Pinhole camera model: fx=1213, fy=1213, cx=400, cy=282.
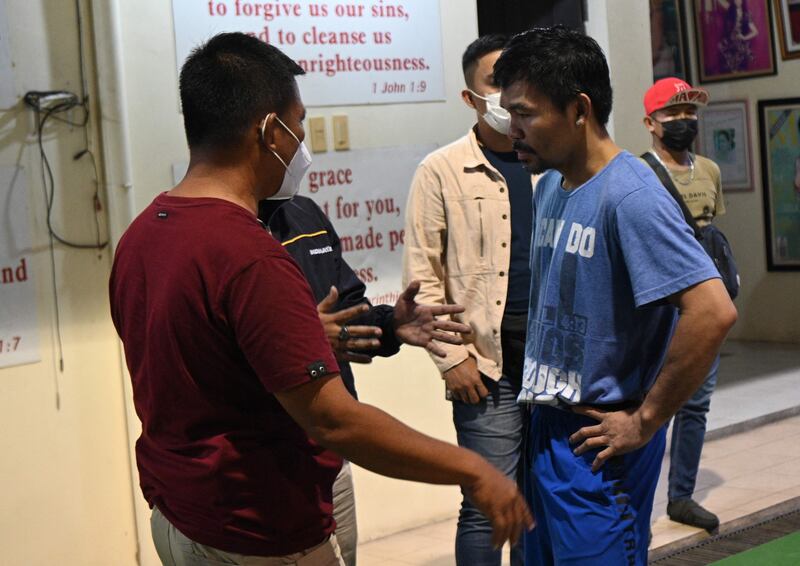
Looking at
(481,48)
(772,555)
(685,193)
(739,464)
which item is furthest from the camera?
(739,464)

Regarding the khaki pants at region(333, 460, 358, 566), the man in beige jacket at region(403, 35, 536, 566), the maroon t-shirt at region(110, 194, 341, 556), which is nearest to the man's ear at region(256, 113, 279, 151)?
the maroon t-shirt at region(110, 194, 341, 556)

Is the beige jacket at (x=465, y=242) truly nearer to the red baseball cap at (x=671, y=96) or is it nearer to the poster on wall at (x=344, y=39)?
the poster on wall at (x=344, y=39)

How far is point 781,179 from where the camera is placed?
36.6 ft

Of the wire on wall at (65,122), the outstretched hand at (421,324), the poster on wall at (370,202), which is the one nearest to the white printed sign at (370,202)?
the poster on wall at (370,202)

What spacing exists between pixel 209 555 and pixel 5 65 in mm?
2988

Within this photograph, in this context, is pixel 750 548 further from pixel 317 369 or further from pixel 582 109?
pixel 317 369

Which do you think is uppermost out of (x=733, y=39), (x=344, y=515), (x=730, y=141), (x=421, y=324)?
(x=733, y=39)

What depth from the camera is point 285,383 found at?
229 centimetres

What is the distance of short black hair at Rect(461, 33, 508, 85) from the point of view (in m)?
4.58

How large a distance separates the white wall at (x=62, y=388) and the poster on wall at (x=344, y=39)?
25.4 inches

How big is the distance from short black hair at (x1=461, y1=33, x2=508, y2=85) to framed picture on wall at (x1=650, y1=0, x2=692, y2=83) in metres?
7.06

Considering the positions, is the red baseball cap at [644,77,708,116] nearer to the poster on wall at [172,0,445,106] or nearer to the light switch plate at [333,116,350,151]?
the poster on wall at [172,0,445,106]

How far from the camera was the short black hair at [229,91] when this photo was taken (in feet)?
8.29

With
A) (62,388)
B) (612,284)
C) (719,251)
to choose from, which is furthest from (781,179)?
(612,284)
